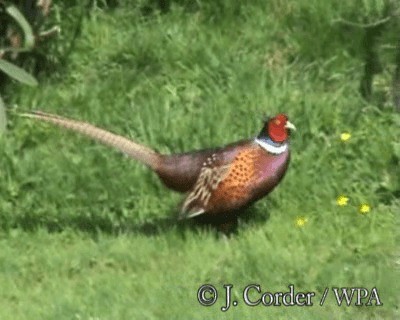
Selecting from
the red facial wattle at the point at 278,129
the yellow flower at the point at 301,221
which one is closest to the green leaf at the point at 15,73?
the red facial wattle at the point at 278,129

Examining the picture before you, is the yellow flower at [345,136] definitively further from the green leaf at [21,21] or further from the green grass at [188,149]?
the green leaf at [21,21]

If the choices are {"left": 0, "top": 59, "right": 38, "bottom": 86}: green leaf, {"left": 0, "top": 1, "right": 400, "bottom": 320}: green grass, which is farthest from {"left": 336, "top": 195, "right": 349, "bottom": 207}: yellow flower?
{"left": 0, "top": 59, "right": 38, "bottom": 86}: green leaf

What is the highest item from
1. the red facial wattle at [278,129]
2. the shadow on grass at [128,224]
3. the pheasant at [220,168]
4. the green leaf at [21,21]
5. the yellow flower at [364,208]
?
the green leaf at [21,21]

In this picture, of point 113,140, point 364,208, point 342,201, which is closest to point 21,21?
point 113,140

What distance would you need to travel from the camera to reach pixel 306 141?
22.1ft

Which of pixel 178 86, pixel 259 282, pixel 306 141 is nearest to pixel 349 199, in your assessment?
pixel 306 141

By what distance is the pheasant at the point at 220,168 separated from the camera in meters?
5.95

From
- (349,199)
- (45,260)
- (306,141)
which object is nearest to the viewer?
(45,260)

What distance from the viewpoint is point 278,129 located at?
6.03 m

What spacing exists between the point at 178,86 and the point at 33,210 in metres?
1.32

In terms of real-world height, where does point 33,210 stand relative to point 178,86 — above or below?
below

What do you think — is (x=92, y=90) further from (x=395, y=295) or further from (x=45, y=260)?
(x=395, y=295)

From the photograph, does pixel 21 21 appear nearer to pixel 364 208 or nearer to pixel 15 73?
pixel 15 73

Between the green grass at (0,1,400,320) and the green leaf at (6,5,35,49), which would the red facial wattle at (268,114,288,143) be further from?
the green leaf at (6,5,35,49)
